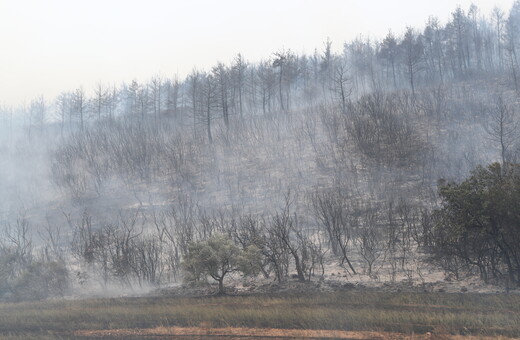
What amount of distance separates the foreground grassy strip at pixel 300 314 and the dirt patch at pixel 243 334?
0.77 ft

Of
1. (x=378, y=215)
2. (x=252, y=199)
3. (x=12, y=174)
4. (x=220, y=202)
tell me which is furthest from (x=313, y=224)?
(x=12, y=174)

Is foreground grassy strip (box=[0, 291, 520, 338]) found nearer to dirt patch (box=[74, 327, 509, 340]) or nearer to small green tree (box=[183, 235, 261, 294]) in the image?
dirt patch (box=[74, 327, 509, 340])

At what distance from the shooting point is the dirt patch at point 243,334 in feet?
34.1

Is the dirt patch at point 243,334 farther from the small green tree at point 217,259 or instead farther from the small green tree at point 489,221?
the small green tree at point 489,221

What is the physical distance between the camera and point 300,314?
477 inches

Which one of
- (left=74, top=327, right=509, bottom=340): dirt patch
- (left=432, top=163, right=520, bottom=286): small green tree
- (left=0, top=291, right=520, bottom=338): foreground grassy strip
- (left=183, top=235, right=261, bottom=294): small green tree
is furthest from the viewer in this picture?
(left=183, top=235, right=261, bottom=294): small green tree

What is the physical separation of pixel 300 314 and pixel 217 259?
4.62 metres

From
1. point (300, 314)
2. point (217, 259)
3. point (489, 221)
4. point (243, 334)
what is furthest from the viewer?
point (217, 259)

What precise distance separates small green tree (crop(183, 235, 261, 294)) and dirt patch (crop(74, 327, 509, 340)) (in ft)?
12.3

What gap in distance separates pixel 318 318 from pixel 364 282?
4.89m

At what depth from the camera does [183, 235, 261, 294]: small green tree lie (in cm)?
1577

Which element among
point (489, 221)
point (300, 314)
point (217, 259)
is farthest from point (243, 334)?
point (489, 221)

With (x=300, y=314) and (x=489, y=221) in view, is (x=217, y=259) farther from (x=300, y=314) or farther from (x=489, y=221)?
(x=489, y=221)

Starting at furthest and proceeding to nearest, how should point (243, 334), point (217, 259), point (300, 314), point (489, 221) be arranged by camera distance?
point (217, 259), point (489, 221), point (300, 314), point (243, 334)
